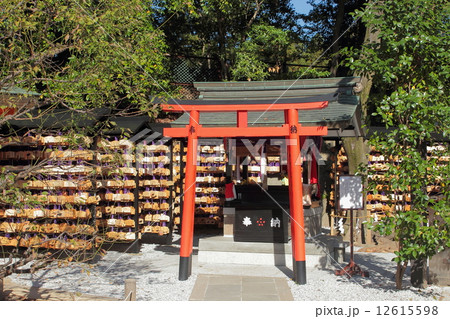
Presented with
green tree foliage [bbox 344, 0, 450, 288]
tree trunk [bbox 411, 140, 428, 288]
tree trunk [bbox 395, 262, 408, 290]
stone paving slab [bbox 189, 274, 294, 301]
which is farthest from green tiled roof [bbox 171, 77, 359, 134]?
stone paving slab [bbox 189, 274, 294, 301]

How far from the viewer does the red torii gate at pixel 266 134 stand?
26.4 feet

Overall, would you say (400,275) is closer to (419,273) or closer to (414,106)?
(419,273)

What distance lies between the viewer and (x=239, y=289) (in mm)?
7461

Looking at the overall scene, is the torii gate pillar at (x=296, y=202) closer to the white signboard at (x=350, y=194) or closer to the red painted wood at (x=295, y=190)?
the red painted wood at (x=295, y=190)

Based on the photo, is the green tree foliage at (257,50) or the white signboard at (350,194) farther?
the green tree foliage at (257,50)

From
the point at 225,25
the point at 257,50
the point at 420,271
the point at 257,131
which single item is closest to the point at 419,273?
the point at 420,271

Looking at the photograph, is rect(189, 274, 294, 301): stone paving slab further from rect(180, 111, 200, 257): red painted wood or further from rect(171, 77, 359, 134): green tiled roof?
rect(171, 77, 359, 134): green tiled roof

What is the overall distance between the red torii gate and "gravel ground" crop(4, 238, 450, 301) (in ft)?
1.66

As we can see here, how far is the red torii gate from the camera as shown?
8039 mm

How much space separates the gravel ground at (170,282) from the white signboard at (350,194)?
138 cm

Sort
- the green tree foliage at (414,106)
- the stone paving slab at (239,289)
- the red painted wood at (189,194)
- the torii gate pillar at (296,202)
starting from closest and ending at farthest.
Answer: the green tree foliage at (414,106), the stone paving slab at (239,289), the torii gate pillar at (296,202), the red painted wood at (189,194)

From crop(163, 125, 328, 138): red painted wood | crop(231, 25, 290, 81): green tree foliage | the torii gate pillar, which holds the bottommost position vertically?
the torii gate pillar

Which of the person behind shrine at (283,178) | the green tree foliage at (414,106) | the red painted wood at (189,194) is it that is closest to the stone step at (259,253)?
the red painted wood at (189,194)

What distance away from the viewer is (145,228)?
11.2 meters
